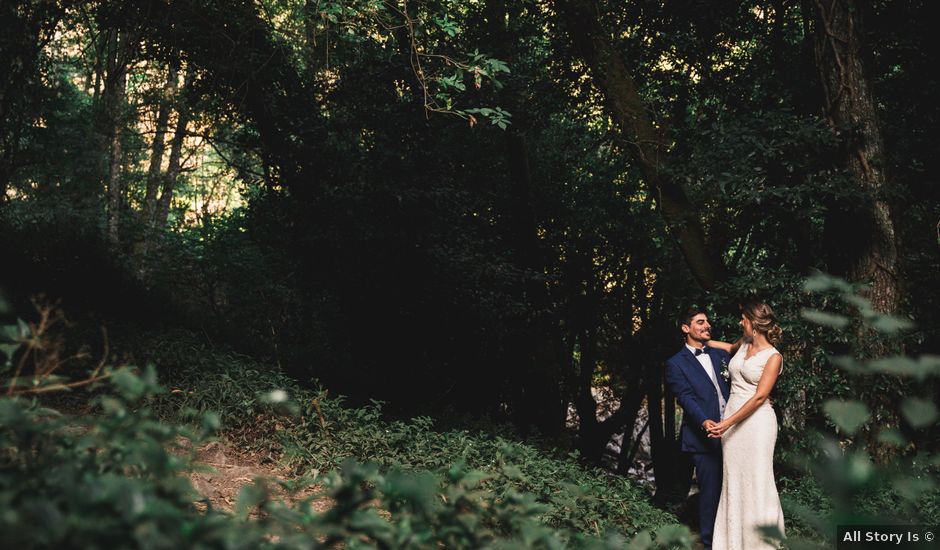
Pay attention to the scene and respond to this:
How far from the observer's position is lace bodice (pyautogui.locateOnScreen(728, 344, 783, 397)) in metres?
5.57

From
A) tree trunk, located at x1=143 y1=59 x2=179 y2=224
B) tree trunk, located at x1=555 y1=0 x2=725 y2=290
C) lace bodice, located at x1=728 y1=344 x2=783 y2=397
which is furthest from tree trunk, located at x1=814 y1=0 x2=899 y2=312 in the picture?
tree trunk, located at x1=143 y1=59 x2=179 y2=224

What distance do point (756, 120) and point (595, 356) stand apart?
9973 mm

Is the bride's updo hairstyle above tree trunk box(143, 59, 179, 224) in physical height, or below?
below

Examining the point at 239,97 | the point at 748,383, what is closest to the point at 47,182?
the point at 239,97

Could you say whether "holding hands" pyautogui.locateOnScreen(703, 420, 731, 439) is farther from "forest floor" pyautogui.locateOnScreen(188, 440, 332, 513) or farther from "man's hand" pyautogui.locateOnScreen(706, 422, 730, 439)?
"forest floor" pyautogui.locateOnScreen(188, 440, 332, 513)

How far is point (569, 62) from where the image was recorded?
1082 cm

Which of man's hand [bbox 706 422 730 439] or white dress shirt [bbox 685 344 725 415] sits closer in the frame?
man's hand [bbox 706 422 730 439]

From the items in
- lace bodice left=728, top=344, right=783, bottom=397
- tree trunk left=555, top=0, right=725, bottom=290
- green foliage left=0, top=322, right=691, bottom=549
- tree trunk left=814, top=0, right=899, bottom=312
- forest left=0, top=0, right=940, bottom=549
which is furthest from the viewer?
tree trunk left=555, top=0, right=725, bottom=290

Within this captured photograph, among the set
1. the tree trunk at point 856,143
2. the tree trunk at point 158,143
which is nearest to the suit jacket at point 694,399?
the tree trunk at point 856,143

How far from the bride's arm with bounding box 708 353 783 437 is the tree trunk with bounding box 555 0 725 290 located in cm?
287

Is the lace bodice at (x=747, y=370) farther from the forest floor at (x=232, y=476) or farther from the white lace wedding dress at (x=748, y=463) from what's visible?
the forest floor at (x=232, y=476)

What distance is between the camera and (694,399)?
6.07 metres

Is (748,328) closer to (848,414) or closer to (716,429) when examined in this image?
(716,429)

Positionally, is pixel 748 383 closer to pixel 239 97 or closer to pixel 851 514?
pixel 851 514
